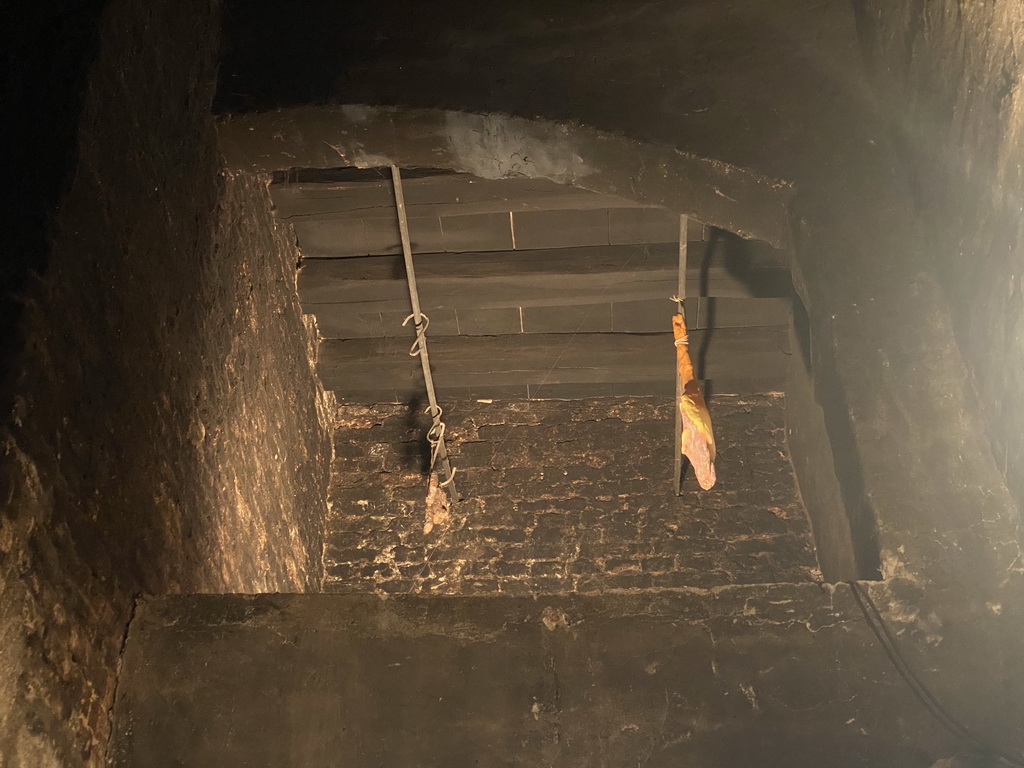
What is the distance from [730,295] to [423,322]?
1.48 metres

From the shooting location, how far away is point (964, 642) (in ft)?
6.00

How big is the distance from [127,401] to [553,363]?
9.03 feet

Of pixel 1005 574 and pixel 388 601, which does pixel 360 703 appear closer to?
pixel 388 601

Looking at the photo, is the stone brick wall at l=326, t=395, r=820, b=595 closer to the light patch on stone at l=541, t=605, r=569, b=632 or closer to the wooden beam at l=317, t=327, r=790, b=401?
the wooden beam at l=317, t=327, r=790, b=401

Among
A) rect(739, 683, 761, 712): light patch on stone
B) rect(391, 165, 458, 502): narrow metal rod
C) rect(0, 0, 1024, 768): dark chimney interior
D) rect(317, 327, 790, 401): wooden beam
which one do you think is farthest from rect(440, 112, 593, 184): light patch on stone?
rect(317, 327, 790, 401): wooden beam

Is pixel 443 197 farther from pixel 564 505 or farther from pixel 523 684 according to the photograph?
pixel 523 684

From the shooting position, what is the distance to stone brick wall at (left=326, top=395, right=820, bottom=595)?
417 centimetres

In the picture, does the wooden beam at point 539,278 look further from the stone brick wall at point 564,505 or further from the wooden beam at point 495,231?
the stone brick wall at point 564,505

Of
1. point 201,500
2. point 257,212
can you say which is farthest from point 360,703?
point 257,212

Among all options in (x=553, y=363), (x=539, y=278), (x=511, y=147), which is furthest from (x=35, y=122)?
(x=553, y=363)

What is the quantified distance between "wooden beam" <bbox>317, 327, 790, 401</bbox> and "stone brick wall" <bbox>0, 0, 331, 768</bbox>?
1.32 meters

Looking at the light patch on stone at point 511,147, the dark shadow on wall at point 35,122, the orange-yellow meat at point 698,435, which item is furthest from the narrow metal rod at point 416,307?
the orange-yellow meat at point 698,435

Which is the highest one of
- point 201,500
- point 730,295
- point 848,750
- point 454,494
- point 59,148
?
point 730,295

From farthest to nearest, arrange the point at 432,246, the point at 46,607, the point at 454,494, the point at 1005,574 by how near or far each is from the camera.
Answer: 1. the point at 454,494
2. the point at 432,246
3. the point at 1005,574
4. the point at 46,607
